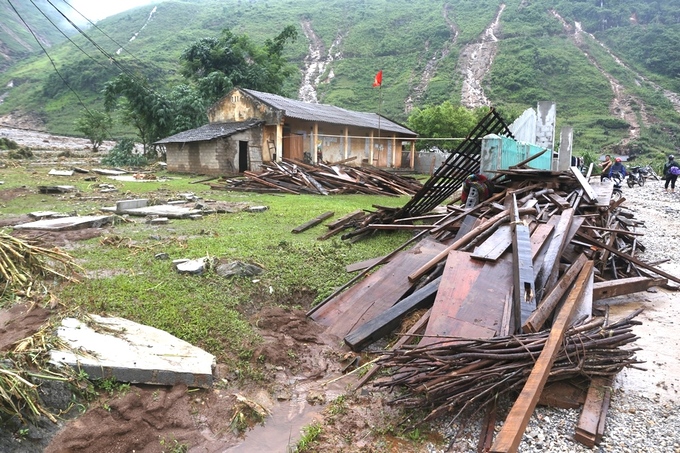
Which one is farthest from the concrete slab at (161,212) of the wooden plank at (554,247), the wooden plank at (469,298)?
the wooden plank at (554,247)

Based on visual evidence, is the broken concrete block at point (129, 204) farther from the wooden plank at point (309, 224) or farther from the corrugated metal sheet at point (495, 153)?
the corrugated metal sheet at point (495, 153)

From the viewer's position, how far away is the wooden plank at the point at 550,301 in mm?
3404

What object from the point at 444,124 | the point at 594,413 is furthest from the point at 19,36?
the point at 594,413

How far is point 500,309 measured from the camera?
12.2 ft

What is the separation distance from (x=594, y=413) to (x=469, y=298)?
4.38 ft

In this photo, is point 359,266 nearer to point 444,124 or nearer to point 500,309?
point 500,309

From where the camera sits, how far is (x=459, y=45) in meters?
76.5

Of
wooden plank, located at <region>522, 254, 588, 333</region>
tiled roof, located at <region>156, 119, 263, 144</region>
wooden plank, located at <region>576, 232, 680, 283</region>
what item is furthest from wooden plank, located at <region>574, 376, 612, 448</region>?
tiled roof, located at <region>156, 119, 263, 144</region>

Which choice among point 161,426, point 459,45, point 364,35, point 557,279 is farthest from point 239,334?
point 364,35

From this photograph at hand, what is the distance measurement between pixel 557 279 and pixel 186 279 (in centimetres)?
429

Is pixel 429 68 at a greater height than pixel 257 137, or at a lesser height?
greater

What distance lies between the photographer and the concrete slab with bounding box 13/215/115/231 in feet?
24.1

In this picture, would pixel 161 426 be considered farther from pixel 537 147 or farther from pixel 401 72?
pixel 401 72

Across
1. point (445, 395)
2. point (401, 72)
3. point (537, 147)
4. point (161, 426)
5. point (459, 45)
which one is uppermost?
point (459, 45)
